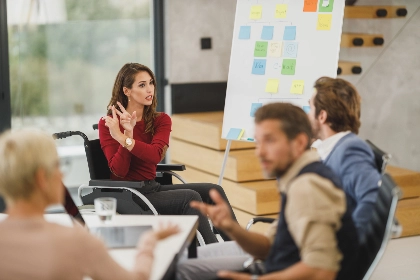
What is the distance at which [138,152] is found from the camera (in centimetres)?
407

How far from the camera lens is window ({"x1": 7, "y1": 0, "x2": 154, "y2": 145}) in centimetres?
595

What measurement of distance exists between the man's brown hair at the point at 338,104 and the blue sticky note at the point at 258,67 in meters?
1.89

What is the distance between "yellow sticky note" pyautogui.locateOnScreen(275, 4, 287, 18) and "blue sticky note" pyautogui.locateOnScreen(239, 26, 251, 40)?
0.25m

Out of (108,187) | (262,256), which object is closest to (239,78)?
(108,187)

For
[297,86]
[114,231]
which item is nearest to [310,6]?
[297,86]

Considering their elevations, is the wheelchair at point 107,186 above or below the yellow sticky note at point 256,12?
below

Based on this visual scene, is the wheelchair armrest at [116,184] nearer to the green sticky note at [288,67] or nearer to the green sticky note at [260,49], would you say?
the green sticky note at [288,67]

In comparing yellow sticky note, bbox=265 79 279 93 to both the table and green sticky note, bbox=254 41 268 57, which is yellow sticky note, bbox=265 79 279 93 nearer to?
green sticky note, bbox=254 41 268 57

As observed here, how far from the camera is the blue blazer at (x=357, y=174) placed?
2.75 meters

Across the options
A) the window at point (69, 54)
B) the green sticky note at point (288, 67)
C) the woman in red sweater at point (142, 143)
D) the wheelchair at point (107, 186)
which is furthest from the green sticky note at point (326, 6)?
the window at point (69, 54)

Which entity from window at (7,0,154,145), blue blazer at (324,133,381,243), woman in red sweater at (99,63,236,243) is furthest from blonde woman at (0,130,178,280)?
window at (7,0,154,145)

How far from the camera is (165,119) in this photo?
4336mm

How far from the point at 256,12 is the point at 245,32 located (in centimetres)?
16

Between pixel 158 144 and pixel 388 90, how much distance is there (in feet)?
9.37
